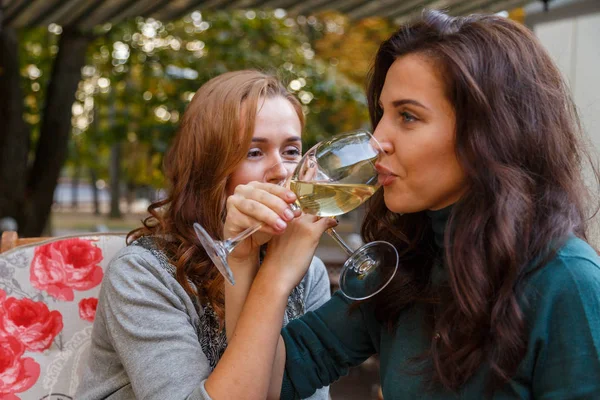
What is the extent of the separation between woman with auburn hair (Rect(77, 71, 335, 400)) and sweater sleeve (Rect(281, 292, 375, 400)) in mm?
153

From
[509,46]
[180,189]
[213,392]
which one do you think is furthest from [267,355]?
[509,46]

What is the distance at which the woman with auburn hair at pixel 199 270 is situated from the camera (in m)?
1.45

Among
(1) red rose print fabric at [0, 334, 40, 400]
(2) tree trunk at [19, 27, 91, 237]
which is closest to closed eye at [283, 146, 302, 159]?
(1) red rose print fabric at [0, 334, 40, 400]

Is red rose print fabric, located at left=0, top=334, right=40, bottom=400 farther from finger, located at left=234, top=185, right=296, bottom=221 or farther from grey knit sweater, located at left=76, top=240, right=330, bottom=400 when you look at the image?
finger, located at left=234, top=185, right=296, bottom=221

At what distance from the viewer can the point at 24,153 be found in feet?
20.5

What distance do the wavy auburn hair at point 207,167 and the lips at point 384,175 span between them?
49 centimetres

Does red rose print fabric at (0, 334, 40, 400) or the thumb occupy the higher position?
the thumb

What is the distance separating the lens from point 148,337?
1.51m

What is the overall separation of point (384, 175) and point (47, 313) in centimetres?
116

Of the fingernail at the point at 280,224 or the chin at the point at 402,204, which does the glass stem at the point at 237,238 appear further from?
the chin at the point at 402,204

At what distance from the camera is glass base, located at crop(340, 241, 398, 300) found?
1550 mm

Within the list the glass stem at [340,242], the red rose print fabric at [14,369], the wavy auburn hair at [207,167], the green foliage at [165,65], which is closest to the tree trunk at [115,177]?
the green foliage at [165,65]

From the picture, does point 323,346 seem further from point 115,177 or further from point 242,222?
point 115,177

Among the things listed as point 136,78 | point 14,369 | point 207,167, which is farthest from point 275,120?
point 136,78
